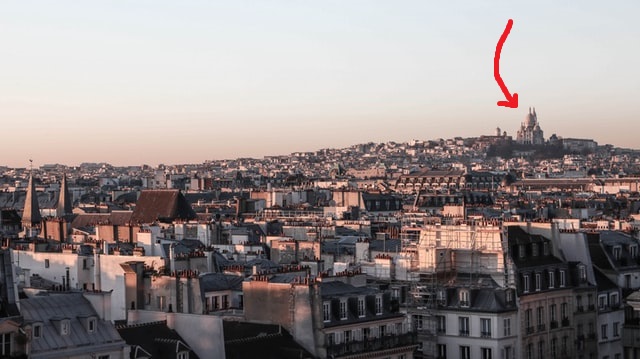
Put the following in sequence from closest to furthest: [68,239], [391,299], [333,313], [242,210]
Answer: [333,313] → [391,299] → [68,239] → [242,210]

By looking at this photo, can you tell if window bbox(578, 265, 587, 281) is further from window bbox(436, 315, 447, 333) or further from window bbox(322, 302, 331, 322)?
window bbox(322, 302, 331, 322)

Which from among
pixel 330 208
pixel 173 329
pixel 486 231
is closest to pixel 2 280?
pixel 173 329

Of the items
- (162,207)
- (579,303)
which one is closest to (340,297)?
(579,303)

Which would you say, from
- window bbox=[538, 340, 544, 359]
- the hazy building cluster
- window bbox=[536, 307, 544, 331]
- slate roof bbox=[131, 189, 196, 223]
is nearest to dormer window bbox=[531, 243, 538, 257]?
the hazy building cluster

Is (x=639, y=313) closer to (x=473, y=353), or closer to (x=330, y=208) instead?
(x=473, y=353)

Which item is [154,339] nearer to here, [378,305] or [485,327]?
[378,305]

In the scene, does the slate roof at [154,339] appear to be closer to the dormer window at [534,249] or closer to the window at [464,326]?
the window at [464,326]
